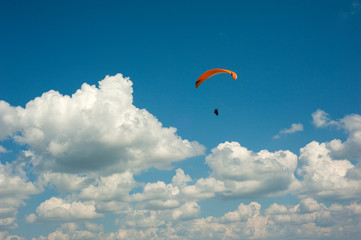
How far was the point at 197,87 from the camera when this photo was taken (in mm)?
85312

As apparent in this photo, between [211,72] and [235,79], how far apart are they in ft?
36.1

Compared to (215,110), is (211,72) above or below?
above

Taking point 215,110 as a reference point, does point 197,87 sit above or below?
above

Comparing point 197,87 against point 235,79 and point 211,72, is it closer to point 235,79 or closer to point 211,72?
point 211,72

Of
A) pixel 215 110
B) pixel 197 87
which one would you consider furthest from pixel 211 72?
pixel 215 110

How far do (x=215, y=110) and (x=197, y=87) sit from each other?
Answer: 26.8ft

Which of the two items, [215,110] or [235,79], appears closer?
[235,79]

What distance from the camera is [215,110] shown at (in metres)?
81.4

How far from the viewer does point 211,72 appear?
8494cm

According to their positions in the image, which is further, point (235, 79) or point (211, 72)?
point (211, 72)

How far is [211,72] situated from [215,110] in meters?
10.3

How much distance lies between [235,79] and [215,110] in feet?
32.4

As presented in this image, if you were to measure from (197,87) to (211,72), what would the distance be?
16.8 feet

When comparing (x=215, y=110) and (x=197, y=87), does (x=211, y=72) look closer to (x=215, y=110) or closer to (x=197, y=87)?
(x=197, y=87)
